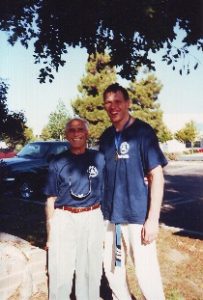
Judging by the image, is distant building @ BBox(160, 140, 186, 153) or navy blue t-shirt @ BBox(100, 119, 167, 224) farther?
distant building @ BBox(160, 140, 186, 153)

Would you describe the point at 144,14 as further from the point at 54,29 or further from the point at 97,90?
the point at 97,90

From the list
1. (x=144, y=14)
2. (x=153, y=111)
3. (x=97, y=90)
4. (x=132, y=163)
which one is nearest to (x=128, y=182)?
(x=132, y=163)

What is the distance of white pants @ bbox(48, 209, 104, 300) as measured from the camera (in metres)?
3.45

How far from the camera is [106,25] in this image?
214 inches

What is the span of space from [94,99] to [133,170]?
35.3 m

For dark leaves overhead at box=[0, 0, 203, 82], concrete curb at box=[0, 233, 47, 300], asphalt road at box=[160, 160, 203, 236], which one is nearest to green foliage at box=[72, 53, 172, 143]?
asphalt road at box=[160, 160, 203, 236]

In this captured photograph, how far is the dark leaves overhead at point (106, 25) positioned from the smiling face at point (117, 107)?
1.96 m

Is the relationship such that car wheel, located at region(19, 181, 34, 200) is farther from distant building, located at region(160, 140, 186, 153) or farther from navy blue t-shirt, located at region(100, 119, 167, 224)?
distant building, located at region(160, 140, 186, 153)

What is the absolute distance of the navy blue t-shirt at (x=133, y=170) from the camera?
3305mm

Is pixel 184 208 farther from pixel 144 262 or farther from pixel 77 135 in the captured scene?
pixel 77 135

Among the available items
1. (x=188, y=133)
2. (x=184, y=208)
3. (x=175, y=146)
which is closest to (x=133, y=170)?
(x=184, y=208)

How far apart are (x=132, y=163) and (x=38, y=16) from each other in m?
3.73

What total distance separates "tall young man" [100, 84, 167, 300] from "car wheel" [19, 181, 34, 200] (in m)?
9.51

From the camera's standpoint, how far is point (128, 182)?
11.0 feet
